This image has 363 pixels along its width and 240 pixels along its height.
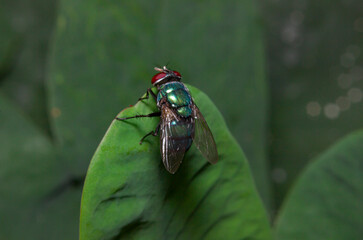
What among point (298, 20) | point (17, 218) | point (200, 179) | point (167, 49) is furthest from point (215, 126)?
point (298, 20)

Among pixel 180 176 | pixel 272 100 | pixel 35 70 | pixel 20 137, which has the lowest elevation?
pixel 272 100

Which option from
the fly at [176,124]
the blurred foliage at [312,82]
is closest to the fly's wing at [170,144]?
the fly at [176,124]

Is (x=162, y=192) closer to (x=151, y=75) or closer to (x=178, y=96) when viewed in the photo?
(x=178, y=96)

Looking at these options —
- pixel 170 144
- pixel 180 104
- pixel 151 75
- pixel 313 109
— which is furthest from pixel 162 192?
pixel 313 109

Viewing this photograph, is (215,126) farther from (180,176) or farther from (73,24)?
(73,24)

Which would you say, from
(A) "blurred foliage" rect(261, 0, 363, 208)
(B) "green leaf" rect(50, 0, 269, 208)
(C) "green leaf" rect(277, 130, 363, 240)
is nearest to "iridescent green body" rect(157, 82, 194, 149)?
(B) "green leaf" rect(50, 0, 269, 208)
